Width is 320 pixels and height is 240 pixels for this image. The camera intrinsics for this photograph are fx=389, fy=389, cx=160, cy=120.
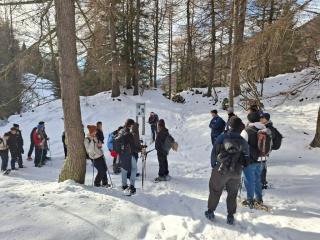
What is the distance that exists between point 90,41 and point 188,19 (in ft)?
78.0

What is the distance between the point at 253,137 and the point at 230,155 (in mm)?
1389

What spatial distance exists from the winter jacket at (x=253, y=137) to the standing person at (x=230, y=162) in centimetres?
95

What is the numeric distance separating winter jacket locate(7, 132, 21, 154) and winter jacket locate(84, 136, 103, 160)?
6.78 m

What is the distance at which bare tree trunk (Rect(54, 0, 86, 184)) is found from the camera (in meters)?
8.31

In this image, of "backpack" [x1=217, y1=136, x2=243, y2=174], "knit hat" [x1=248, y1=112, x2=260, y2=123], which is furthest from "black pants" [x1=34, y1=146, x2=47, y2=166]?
"backpack" [x1=217, y1=136, x2=243, y2=174]

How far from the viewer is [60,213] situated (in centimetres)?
654

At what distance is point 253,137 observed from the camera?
788 cm

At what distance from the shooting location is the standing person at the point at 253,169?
7773mm

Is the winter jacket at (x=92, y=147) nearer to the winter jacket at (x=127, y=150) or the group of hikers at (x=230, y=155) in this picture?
the group of hikers at (x=230, y=155)

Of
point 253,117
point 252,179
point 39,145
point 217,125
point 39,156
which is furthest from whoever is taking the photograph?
point 39,156

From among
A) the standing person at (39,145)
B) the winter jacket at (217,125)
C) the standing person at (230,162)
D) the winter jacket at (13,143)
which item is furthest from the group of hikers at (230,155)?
the standing person at (39,145)

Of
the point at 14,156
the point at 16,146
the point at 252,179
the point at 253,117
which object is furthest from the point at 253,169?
the point at 14,156

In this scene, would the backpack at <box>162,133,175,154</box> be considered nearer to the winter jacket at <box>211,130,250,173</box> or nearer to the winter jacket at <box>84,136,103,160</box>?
the winter jacket at <box>84,136,103,160</box>

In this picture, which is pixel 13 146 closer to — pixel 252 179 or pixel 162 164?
pixel 162 164
